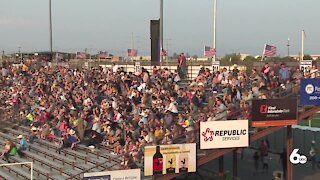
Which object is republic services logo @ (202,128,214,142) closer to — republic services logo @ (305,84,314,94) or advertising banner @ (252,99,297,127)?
advertising banner @ (252,99,297,127)

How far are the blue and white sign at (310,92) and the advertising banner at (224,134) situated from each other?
105 inches

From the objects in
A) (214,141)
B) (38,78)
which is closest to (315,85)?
(214,141)

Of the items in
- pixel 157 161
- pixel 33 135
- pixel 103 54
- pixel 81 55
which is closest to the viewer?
pixel 157 161

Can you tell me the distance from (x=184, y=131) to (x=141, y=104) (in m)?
4.16

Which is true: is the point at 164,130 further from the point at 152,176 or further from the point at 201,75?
the point at 201,75

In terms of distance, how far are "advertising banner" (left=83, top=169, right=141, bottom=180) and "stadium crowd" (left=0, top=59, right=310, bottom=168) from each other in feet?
2.36

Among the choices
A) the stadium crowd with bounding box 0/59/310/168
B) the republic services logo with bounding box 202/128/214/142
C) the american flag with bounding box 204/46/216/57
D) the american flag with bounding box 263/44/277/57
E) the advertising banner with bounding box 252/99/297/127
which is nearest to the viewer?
the republic services logo with bounding box 202/128/214/142

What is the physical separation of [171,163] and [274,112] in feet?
13.0

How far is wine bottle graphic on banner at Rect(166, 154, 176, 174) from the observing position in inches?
594

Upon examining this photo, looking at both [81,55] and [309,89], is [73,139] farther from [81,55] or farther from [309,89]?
[81,55]

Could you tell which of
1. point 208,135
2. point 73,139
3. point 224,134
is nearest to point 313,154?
point 224,134

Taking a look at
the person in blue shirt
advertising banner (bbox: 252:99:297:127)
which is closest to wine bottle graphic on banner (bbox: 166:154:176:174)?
advertising banner (bbox: 252:99:297:127)

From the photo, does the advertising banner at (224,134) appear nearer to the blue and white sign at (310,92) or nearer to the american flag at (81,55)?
the blue and white sign at (310,92)

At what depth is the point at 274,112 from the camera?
55.5 ft
